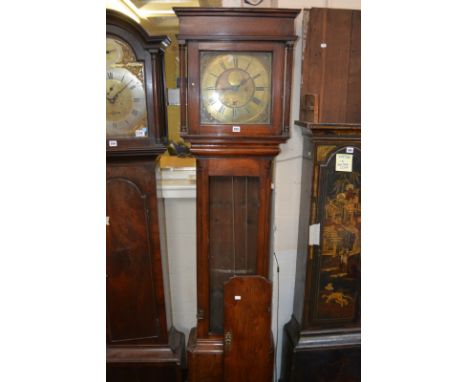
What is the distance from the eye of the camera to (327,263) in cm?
177

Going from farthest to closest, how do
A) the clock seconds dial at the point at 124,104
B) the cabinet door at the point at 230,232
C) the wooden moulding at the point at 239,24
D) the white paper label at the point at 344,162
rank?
the cabinet door at the point at 230,232 → the white paper label at the point at 344,162 → the clock seconds dial at the point at 124,104 → the wooden moulding at the point at 239,24

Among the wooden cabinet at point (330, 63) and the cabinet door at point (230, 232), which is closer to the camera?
the wooden cabinet at point (330, 63)

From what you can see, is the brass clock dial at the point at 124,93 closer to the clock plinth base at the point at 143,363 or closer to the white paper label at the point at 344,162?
the white paper label at the point at 344,162

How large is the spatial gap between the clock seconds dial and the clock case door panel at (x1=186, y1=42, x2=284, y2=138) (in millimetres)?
219

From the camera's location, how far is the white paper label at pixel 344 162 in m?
1.64

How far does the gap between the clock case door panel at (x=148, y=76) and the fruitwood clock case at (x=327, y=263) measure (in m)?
0.62

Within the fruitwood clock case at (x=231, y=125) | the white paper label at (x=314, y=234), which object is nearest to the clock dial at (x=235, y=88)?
the fruitwood clock case at (x=231, y=125)

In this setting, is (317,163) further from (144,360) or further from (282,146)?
(144,360)

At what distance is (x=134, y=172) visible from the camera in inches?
64.4

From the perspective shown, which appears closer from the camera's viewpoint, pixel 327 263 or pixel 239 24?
pixel 239 24

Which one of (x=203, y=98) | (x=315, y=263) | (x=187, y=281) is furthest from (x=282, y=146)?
(x=187, y=281)

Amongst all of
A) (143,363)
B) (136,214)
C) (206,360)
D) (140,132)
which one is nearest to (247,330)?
(206,360)

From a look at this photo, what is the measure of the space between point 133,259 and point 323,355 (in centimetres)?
105

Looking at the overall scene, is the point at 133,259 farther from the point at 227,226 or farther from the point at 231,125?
the point at 231,125
